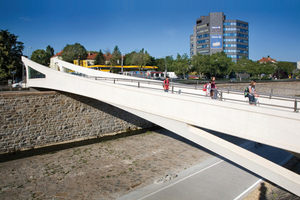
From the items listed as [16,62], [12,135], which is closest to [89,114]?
[12,135]

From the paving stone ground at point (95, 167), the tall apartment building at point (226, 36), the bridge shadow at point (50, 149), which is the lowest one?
the bridge shadow at point (50, 149)

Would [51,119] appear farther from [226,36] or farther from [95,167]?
[226,36]

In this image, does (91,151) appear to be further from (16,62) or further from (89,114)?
(16,62)

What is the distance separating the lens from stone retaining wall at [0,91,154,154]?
1462cm

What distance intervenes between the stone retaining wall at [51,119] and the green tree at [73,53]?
1954 inches

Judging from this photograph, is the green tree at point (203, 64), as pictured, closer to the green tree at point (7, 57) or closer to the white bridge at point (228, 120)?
the green tree at point (7, 57)

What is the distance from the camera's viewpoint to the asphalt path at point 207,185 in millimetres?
7836

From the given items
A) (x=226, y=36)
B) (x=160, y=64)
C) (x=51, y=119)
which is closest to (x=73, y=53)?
(x=160, y=64)

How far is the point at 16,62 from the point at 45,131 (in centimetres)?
2428

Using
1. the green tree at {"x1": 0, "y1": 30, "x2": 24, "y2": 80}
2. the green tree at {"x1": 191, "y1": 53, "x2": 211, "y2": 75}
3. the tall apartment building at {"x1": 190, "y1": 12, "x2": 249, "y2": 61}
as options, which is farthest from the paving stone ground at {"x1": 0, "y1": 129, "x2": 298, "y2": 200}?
the tall apartment building at {"x1": 190, "y1": 12, "x2": 249, "y2": 61}

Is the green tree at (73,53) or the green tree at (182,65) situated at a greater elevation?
the green tree at (73,53)

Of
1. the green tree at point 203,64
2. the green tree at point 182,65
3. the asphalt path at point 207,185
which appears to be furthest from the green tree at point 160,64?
the asphalt path at point 207,185

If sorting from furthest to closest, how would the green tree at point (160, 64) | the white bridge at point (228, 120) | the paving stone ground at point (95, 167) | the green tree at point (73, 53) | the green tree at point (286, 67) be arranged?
1. the green tree at point (286, 67)
2. the green tree at point (160, 64)
3. the green tree at point (73, 53)
4. the paving stone ground at point (95, 167)
5. the white bridge at point (228, 120)

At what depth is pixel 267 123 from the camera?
6.25m
